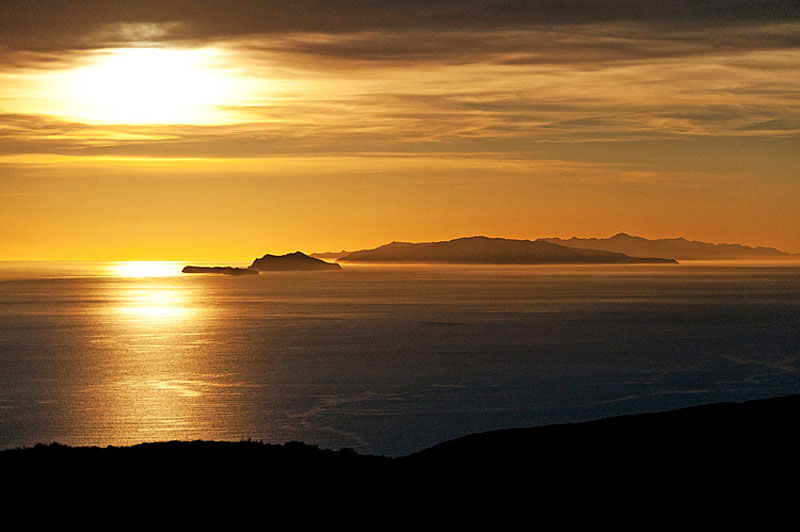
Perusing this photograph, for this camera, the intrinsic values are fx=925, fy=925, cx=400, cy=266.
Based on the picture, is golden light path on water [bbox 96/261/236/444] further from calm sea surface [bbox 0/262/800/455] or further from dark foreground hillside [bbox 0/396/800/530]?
dark foreground hillside [bbox 0/396/800/530]

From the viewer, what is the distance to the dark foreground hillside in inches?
706

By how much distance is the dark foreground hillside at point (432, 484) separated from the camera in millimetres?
17938

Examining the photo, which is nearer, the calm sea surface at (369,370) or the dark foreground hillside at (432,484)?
the dark foreground hillside at (432,484)

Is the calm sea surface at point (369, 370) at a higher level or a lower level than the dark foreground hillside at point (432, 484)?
lower

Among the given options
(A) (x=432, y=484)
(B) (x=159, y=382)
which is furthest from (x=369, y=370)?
(A) (x=432, y=484)

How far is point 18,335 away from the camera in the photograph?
108m

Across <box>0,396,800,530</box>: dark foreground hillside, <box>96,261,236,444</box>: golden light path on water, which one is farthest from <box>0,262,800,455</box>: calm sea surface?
<box>0,396,800,530</box>: dark foreground hillside

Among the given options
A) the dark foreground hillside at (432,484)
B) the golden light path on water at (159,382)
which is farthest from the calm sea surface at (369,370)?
the dark foreground hillside at (432,484)

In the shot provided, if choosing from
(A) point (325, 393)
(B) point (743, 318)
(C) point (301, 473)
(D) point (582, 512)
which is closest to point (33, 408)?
(A) point (325, 393)

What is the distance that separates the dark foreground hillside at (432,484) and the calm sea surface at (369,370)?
21658mm

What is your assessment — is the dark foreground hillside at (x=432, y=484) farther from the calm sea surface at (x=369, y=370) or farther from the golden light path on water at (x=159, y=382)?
the golden light path on water at (x=159, y=382)

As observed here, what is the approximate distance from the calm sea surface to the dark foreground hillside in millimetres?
21658

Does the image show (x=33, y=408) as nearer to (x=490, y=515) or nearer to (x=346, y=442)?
(x=346, y=442)

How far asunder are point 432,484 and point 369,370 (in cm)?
5336
